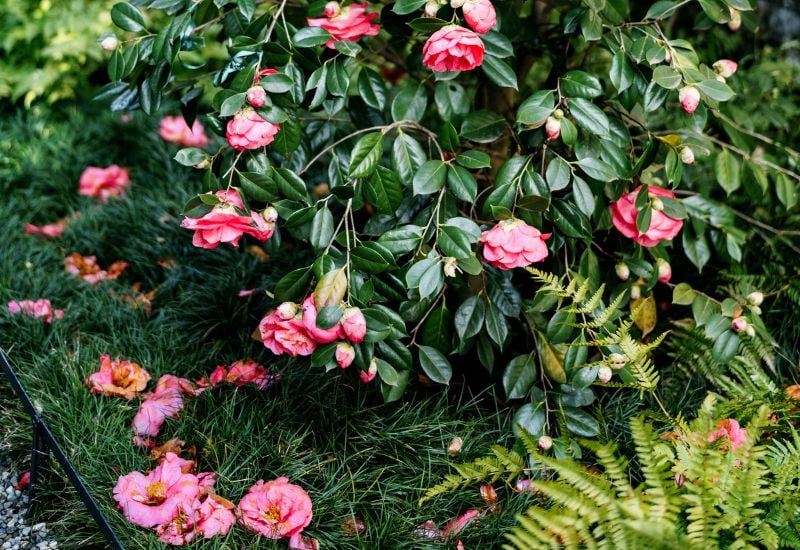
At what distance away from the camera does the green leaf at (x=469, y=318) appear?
191 centimetres

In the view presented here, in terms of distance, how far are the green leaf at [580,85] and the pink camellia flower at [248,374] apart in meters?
1.06

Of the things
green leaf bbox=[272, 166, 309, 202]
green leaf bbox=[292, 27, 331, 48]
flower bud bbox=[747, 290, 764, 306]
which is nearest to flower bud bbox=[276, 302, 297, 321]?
green leaf bbox=[272, 166, 309, 202]

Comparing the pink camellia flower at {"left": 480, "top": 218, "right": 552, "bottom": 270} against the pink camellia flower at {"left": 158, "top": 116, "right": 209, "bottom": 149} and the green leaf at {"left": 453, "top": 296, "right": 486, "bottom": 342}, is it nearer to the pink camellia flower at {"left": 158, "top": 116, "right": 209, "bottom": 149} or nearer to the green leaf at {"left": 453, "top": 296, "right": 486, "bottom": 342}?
the green leaf at {"left": 453, "top": 296, "right": 486, "bottom": 342}

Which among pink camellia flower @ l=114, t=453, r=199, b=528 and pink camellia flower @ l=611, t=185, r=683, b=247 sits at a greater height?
pink camellia flower @ l=611, t=185, r=683, b=247

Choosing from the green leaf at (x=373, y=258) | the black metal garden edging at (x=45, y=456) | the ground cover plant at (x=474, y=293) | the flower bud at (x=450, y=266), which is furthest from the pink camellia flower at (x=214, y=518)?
the flower bud at (x=450, y=266)

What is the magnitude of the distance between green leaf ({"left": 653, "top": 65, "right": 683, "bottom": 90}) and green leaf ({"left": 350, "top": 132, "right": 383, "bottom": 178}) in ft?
2.01

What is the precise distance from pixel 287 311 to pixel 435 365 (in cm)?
42

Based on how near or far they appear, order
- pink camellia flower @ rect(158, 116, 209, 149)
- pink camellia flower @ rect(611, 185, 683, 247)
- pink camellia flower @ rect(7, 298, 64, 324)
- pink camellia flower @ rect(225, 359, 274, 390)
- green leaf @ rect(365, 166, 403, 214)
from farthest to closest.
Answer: pink camellia flower @ rect(158, 116, 209, 149) < pink camellia flower @ rect(7, 298, 64, 324) < pink camellia flower @ rect(225, 359, 274, 390) < pink camellia flower @ rect(611, 185, 683, 247) < green leaf @ rect(365, 166, 403, 214)

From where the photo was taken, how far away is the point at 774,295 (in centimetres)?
238

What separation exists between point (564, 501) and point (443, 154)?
888 millimetres

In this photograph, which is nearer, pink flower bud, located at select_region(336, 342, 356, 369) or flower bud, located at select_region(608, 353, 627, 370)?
pink flower bud, located at select_region(336, 342, 356, 369)

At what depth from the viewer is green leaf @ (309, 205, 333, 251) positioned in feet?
5.73

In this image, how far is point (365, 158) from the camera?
5.71 ft

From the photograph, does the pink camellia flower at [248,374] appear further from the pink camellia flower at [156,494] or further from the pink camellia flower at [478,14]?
the pink camellia flower at [478,14]
